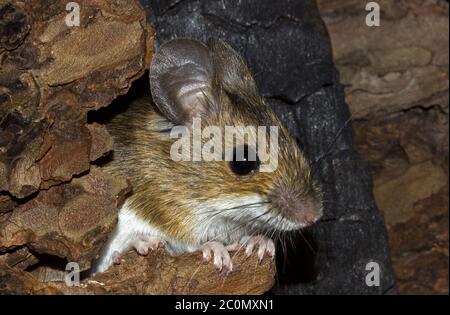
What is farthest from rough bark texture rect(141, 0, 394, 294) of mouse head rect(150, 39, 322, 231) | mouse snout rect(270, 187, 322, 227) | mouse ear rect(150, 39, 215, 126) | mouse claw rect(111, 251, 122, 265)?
mouse claw rect(111, 251, 122, 265)

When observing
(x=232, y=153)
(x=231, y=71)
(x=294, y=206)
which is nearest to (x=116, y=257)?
(x=232, y=153)

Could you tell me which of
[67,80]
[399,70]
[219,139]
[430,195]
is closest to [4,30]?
[67,80]

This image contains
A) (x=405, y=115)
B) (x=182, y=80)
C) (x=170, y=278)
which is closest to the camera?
(x=170, y=278)

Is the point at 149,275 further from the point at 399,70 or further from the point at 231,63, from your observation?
the point at 399,70

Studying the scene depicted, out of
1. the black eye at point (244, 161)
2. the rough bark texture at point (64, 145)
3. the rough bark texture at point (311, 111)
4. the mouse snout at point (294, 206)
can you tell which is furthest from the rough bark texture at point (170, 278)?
the rough bark texture at point (311, 111)

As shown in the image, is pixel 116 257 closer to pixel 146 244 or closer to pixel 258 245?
pixel 146 244

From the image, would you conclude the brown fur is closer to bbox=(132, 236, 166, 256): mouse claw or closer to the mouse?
the mouse
